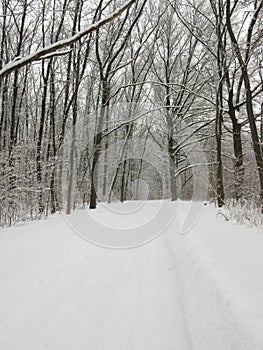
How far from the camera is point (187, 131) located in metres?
21.1

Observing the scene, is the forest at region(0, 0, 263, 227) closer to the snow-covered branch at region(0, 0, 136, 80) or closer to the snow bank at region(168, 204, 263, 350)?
the snow bank at region(168, 204, 263, 350)

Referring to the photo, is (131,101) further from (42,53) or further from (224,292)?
(224,292)

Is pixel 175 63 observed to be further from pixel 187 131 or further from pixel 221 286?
pixel 221 286

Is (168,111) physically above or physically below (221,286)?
above

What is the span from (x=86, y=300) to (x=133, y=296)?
67cm

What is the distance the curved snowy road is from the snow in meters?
0.01

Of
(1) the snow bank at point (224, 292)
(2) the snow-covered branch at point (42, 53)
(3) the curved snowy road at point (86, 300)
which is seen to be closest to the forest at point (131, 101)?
(1) the snow bank at point (224, 292)

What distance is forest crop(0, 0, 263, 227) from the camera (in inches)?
397

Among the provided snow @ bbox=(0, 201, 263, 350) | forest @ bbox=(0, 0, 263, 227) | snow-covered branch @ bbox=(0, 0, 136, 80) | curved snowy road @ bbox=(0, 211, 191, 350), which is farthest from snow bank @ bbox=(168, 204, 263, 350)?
snow-covered branch @ bbox=(0, 0, 136, 80)

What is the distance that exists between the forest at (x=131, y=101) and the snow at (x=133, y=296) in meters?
3.28

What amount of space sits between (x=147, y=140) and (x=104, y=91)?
11.0 metres

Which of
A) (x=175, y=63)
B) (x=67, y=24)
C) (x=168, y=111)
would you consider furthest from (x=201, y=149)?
(x=67, y=24)

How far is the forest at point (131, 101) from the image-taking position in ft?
33.1

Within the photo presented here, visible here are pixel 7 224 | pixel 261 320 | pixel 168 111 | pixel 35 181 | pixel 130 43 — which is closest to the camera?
pixel 261 320
